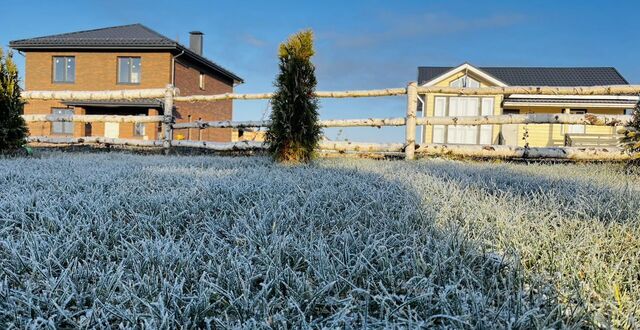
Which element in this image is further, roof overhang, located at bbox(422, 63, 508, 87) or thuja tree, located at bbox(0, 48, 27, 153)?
roof overhang, located at bbox(422, 63, 508, 87)

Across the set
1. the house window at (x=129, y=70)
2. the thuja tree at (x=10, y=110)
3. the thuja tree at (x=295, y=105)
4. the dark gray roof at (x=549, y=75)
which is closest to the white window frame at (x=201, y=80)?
the house window at (x=129, y=70)

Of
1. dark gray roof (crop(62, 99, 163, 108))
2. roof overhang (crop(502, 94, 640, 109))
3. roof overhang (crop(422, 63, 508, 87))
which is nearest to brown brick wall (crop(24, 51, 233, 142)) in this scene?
dark gray roof (crop(62, 99, 163, 108))

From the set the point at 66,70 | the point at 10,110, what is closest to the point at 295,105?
the point at 10,110

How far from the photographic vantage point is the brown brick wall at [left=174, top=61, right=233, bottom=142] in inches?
839

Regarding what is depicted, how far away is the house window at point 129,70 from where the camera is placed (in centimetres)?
2098

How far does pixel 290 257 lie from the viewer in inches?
64.1

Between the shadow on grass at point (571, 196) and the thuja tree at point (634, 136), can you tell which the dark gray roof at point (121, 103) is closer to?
the thuja tree at point (634, 136)

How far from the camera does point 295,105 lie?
5.49 m

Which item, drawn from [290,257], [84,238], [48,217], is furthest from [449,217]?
[48,217]

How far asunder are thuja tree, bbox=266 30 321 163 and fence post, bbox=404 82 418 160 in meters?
2.04

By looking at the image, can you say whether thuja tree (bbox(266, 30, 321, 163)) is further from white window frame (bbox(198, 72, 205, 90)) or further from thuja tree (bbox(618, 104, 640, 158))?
white window frame (bbox(198, 72, 205, 90))

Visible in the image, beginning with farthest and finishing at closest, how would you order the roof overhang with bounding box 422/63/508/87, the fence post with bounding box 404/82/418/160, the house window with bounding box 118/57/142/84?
the house window with bounding box 118/57/142/84 < the roof overhang with bounding box 422/63/508/87 < the fence post with bounding box 404/82/418/160

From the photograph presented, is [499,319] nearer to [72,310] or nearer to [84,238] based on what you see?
[72,310]

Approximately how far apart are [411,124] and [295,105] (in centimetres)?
245
